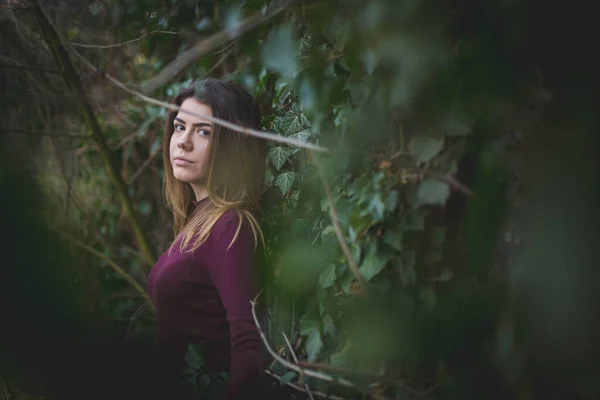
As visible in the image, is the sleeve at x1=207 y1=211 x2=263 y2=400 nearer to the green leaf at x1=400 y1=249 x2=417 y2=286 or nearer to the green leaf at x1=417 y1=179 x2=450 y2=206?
the green leaf at x1=400 y1=249 x2=417 y2=286

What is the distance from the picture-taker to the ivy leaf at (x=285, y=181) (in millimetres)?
1523

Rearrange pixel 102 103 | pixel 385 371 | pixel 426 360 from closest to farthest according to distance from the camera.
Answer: pixel 426 360, pixel 385 371, pixel 102 103

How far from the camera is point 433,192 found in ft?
2.54

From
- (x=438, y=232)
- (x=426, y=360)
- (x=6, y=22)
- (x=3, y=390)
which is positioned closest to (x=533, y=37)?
(x=426, y=360)

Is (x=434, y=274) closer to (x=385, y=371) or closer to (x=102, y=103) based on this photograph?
(x=385, y=371)

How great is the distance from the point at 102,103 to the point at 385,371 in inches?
86.1

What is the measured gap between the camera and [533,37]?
439mm

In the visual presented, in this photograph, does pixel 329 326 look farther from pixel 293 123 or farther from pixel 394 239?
pixel 293 123

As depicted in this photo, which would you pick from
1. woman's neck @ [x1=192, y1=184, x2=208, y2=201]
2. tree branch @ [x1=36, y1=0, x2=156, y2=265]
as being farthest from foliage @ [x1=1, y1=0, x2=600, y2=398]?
tree branch @ [x1=36, y1=0, x2=156, y2=265]

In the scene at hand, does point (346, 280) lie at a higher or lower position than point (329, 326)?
higher

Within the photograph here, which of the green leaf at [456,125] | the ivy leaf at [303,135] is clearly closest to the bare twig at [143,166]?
the ivy leaf at [303,135]

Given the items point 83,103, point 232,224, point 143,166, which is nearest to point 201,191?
point 232,224

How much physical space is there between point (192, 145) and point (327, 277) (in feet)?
1.99

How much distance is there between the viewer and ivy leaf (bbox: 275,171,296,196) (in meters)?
1.52
